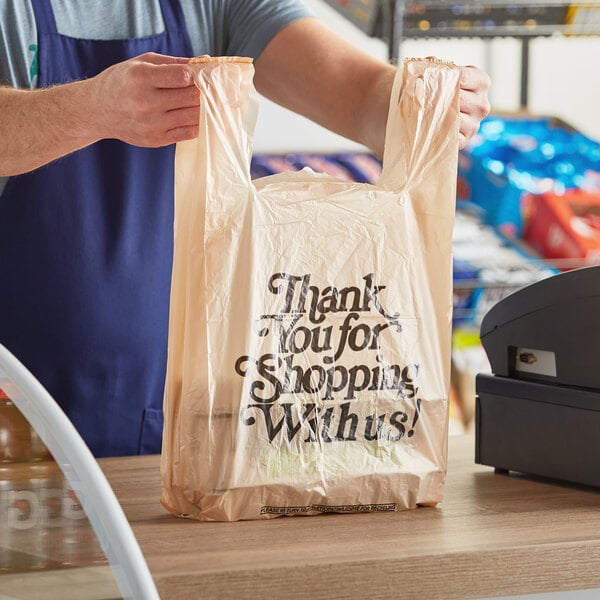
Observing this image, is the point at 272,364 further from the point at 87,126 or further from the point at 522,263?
the point at 522,263

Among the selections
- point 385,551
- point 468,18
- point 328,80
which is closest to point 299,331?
point 385,551

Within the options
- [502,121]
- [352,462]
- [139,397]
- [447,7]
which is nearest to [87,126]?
[352,462]

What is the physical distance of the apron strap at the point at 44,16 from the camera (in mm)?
1490

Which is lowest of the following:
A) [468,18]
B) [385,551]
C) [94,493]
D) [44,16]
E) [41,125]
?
[385,551]

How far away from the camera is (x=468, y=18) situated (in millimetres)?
2615

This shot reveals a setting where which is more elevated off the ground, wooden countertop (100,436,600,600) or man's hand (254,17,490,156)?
man's hand (254,17,490,156)

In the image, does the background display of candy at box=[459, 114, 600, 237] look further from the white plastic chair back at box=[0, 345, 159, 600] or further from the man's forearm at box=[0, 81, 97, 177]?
the white plastic chair back at box=[0, 345, 159, 600]

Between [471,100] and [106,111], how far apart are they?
39cm

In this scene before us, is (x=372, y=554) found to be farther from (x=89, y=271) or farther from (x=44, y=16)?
(x=44, y=16)

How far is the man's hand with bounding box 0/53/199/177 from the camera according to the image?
96 centimetres

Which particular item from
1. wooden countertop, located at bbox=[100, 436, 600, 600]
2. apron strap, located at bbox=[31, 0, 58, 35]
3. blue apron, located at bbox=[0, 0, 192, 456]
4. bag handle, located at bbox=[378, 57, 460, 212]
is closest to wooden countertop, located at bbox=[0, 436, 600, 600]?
wooden countertop, located at bbox=[100, 436, 600, 600]

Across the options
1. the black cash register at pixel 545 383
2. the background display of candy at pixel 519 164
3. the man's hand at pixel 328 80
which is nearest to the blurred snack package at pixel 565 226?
the background display of candy at pixel 519 164

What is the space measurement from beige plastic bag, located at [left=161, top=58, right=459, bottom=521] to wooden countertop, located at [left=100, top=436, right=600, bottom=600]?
4 cm

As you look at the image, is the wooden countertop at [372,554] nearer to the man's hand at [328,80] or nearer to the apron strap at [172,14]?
the man's hand at [328,80]
